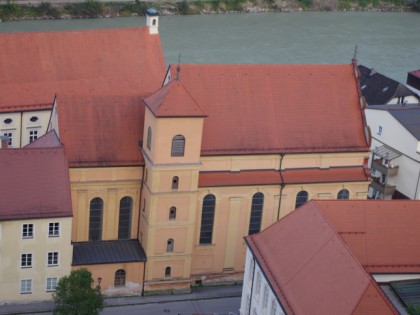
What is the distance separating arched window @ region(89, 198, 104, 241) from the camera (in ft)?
122

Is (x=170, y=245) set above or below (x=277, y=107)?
below

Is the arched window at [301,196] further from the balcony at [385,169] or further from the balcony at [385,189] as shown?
the balcony at [385,189]

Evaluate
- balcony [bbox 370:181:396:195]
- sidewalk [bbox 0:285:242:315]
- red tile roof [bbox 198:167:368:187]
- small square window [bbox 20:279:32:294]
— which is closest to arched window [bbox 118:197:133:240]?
sidewalk [bbox 0:285:242:315]

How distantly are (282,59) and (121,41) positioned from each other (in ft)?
87.5

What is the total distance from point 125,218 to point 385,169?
47.0 feet

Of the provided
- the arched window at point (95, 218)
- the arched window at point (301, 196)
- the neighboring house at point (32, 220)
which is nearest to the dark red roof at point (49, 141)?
the neighboring house at point (32, 220)

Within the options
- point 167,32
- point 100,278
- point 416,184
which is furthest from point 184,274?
point 167,32

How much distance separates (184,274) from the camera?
38.5 metres

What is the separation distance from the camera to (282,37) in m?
81.8

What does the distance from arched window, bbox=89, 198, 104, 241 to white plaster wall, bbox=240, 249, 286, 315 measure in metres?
6.63

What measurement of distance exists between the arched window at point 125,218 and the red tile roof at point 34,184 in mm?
3369

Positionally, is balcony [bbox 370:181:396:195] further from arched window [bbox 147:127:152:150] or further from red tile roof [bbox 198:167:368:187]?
arched window [bbox 147:127:152:150]

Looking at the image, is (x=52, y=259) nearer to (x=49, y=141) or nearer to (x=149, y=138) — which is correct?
(x=49, y=141)

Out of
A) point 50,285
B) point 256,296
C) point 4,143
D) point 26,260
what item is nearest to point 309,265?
point 256,296
